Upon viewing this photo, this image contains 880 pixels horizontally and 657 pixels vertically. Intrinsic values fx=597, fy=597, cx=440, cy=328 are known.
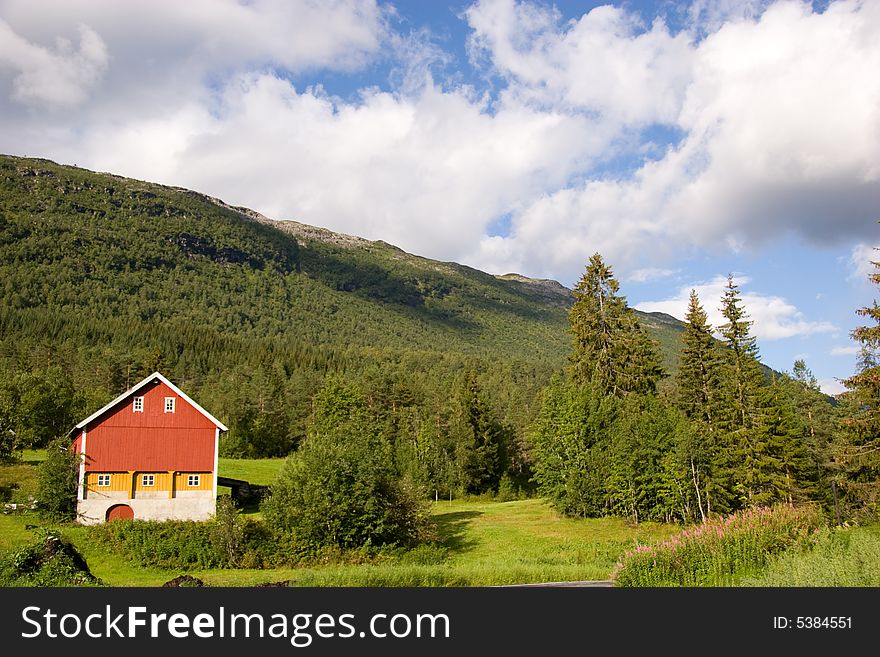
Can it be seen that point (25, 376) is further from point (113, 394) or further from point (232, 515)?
point (232, 515)

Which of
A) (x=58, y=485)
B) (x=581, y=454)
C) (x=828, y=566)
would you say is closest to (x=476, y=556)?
(x=581, y=454)

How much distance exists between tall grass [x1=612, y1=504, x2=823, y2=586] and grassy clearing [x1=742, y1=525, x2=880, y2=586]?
64cm

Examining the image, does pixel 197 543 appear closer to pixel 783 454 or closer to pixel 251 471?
pixel 783 454

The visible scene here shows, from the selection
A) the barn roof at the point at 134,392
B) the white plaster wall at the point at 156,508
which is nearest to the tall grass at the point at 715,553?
the white plaster wall at the point at 156,508

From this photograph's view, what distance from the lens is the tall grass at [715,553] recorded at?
50.5ft

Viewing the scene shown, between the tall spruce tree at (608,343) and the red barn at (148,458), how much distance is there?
29174 mm

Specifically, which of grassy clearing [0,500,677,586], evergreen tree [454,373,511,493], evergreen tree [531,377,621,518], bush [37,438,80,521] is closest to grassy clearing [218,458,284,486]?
evergreen tree [454,373,511,493]

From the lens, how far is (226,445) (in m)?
94.4

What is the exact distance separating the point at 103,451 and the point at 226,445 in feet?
195

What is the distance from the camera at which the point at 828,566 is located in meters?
12.7

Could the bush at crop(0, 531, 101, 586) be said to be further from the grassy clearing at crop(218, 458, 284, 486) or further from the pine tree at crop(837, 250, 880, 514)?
the grassy clearing at crop(218, 458, 284, 486)

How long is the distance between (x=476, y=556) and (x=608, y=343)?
23427mm

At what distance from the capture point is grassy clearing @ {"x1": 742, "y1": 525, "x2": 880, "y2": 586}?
39.5 feet
